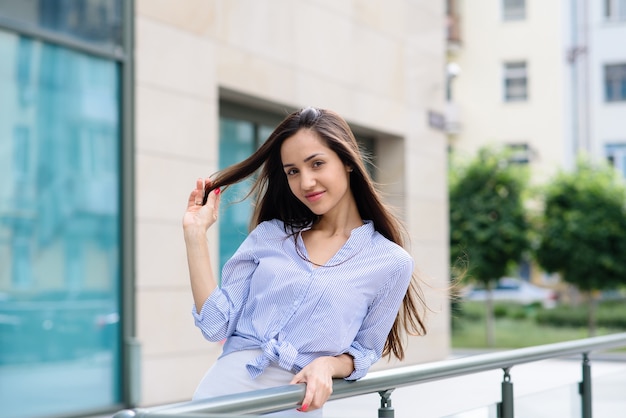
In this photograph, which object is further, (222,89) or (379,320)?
(222,89)

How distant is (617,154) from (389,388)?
102 ft

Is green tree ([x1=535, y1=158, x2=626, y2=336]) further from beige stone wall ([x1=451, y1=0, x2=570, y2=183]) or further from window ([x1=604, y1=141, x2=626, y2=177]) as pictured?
window ([x1=604, y1=141, x2=626, y2=177])

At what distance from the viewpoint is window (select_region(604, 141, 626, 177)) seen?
1281 inches

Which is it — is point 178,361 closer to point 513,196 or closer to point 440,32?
point 440,32

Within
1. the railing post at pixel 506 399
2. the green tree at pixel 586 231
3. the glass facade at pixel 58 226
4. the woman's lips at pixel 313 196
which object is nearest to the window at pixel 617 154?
the green tree at pixel 586 231

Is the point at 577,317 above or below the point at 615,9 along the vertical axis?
below

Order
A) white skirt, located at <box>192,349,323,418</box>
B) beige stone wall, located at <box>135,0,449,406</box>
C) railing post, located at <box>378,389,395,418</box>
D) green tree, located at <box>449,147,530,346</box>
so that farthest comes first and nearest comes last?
green tree, located at <box>449,147,530,346</box>
beige stone wall, located at <box>135,0,449,406</box>
railing post, located at <box>378,389,395,418</box>
white skirt, located at <box>192,349,323,418</box>

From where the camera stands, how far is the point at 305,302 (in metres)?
2.63

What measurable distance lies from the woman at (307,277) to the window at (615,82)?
31.5 metres

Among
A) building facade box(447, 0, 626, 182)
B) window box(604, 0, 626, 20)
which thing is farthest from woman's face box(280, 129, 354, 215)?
window box(604, 0, 626, 20)

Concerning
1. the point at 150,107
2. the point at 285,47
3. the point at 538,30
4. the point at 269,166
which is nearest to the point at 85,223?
the point at 150,107

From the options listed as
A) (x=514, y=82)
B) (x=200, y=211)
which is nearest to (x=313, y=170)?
(x=200, y=211)

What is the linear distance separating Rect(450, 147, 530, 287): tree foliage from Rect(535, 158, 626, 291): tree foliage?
66 centimetres

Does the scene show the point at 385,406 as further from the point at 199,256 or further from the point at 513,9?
the point at 513,9
